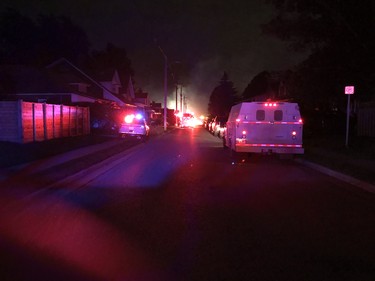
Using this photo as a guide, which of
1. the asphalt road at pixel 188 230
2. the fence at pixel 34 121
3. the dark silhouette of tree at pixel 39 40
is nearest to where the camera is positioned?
the asphalt road at pixel 188 230

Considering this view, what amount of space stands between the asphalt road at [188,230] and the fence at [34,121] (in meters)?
9.95

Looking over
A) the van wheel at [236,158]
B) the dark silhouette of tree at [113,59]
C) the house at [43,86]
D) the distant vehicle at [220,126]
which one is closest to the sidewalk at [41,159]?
the van wheel at [236,158]

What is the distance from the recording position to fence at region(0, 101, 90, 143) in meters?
20.7

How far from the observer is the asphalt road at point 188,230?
5297mm

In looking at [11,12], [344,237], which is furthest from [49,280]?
[11,12]

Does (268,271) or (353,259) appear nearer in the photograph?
(268,271)

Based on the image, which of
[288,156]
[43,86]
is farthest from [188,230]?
[43,86]

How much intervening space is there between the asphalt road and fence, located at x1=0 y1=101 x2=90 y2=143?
32.6ft

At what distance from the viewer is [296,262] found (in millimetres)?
5594

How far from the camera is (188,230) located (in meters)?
7.07

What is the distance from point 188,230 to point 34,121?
1708 centimetres

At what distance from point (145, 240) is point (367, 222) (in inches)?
155

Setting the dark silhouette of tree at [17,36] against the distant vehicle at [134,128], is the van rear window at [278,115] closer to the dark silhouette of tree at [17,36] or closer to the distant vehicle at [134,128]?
the distant vehicle at [134,128]

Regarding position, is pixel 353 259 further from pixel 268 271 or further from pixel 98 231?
pixel 98 231
